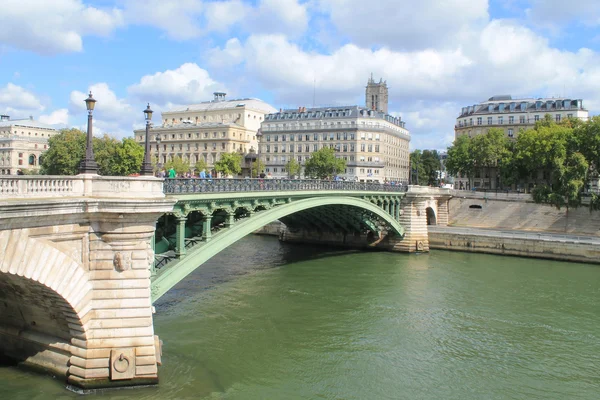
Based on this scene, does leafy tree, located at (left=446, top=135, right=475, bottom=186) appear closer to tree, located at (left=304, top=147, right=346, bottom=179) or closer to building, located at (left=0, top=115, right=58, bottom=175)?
tree, located at (left=304, top=147, right=346, bottom=179)

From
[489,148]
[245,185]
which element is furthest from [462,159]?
[245,185]

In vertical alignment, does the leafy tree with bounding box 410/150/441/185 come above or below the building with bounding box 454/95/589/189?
below

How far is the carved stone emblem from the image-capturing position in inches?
513

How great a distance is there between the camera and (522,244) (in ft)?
126

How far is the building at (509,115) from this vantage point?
69688 mm

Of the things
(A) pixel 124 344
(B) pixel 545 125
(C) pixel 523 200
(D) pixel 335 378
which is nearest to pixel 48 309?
(A) pixel 124 344

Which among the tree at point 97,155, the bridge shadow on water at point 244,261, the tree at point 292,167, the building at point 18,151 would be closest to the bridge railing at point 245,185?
the bridge shadow on water at point 244,261

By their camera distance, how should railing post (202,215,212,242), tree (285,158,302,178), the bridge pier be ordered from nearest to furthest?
the bridge pier < railing post (202,215,212,242) < tree (285,158,302,178)

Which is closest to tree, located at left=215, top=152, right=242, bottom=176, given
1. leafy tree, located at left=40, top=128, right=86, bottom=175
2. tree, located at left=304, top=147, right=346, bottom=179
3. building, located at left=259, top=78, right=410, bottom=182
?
building, located at left=259, top=78, right=410, bottom=182

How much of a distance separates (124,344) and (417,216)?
103ft

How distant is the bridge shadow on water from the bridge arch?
21.9 ft

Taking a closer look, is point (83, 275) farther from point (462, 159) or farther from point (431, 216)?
point (462, 159)

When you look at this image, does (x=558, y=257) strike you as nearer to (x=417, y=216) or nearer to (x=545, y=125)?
(x=417, y=216)

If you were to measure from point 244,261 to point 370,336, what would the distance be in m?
15.4
